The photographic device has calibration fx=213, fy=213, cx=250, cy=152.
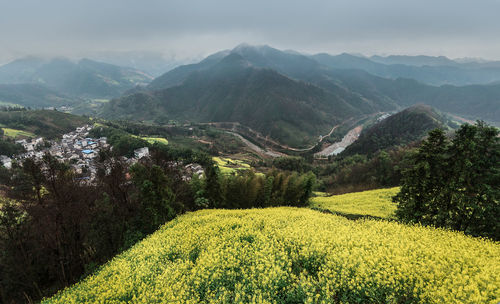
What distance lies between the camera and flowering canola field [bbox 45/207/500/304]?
10047 millimetres

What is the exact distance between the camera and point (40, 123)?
175875 millimetres

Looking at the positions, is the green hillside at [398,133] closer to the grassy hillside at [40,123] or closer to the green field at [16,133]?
the grassy hillside at [40,123]

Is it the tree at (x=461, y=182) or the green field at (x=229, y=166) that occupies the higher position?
the tree at (x=461, y=182)

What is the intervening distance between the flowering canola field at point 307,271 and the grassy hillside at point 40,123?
20716 cm

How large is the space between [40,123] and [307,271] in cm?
24203

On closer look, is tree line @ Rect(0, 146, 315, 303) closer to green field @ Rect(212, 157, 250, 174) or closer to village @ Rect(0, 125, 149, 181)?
green field @ Rect(212, 157, 250, 174)

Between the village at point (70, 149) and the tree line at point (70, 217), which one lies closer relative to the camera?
the tree line at point (70, 217)

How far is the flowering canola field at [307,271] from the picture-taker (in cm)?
1005

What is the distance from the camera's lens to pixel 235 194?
36.6m

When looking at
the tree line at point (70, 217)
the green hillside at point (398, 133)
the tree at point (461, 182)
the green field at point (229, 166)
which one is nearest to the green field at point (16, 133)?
the green field at point (229, 166)

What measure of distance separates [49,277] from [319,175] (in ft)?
369

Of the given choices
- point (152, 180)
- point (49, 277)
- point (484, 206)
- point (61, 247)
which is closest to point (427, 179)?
point (484, 206)

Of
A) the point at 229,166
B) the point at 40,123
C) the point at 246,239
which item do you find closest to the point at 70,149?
the point at 40,123

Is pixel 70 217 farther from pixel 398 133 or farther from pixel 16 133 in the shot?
pixel 398 133
